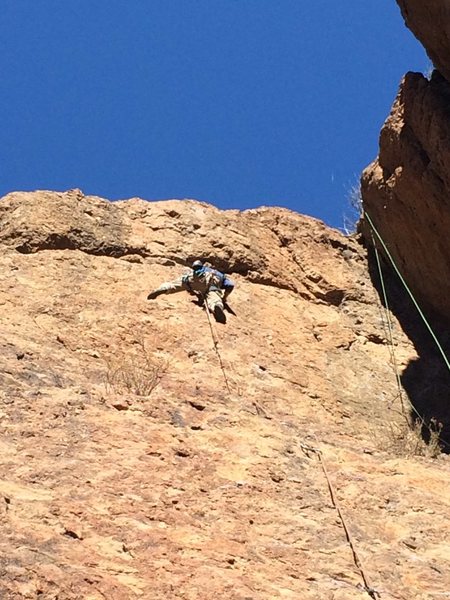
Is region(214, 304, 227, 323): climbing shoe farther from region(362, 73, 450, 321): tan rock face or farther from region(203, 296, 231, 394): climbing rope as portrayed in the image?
region(362, 73, 450, 321): tan rock face

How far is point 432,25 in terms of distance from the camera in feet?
32.9

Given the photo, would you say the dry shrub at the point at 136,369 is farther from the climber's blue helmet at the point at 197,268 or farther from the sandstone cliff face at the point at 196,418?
the climber's blue helmet at the point at 197,268

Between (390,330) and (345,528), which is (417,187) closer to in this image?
(390,330)

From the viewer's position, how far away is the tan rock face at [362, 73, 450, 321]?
10891mm

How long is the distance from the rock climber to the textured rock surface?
351cm

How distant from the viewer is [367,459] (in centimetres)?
794

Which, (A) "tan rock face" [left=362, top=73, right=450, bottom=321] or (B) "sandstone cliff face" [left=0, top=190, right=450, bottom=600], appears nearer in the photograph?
(B) "sandstone cliff face" [left=0, top=190, right=450, bottom=600]

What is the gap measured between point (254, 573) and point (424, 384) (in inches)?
244

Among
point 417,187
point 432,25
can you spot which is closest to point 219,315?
point 417,187

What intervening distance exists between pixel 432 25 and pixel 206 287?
3.91 m

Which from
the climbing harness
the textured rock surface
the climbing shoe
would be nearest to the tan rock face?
the textured rock surface

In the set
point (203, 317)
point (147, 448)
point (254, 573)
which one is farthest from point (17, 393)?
point (203, 317)

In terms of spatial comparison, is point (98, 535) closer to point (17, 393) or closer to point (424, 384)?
point (17, 393)

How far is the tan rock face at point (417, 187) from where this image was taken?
35.7 ft
